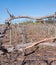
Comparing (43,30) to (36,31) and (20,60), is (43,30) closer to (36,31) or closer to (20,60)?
(36,31)

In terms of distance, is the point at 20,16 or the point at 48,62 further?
the point at 48,62

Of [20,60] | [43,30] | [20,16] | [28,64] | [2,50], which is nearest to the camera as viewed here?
[20,16]

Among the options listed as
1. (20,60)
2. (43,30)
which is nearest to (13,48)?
(20,60)

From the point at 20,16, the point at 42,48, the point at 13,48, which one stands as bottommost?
the point at 42,48

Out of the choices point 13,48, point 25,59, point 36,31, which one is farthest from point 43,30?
point 13,48

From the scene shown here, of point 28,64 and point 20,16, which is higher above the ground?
point 20,16

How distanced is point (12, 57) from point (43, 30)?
9706 mm

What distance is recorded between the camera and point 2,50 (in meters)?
2.96

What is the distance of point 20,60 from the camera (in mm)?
7469

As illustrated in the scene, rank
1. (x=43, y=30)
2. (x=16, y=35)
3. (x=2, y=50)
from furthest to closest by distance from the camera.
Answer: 1. (x=43, y=30)
2. (x=16, y=35)
3. (x=2, y=50)

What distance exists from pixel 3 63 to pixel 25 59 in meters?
1.00

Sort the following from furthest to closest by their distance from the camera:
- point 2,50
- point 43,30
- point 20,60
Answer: point 43,30
point 20,60
point 2,50

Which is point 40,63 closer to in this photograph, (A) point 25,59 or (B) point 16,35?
(A) point 25,59

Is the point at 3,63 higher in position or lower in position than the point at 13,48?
lower
